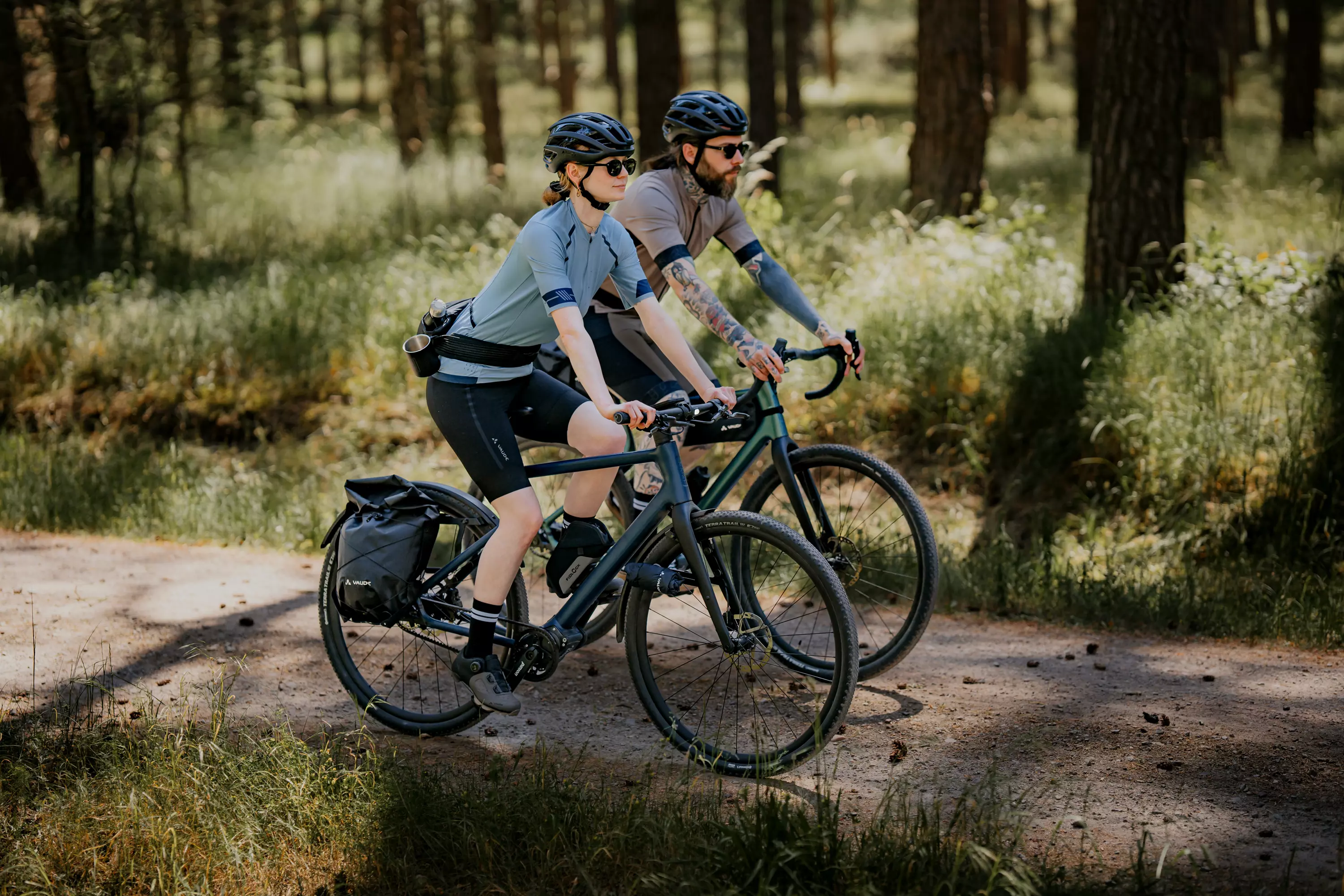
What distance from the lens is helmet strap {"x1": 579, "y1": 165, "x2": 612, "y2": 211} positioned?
4211 mm

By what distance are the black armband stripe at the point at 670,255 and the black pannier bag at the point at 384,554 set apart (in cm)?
130

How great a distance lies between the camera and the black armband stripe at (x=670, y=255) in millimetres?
4957

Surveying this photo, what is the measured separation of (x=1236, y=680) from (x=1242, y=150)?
46.7 ft

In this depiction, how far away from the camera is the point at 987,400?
27.7 feet

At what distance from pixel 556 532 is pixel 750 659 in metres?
0.99

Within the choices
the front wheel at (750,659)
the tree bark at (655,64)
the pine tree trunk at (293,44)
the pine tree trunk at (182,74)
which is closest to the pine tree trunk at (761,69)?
the tree bark at (655,64)

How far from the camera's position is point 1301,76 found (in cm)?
1839

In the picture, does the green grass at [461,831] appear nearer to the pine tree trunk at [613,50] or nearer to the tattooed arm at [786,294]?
the tattooed arm at [786,294]

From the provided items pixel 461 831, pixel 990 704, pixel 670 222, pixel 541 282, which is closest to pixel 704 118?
pixel 670 222

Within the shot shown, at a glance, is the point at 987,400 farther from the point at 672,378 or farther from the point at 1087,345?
the point at 672,378

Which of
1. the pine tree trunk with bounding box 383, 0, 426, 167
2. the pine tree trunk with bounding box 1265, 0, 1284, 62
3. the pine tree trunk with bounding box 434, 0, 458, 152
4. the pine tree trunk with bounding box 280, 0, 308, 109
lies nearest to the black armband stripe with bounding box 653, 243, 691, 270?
the pine tree trunk with bounding box 383, 0, 426, 167

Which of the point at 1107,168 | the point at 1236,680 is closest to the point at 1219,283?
the point at 1107,168

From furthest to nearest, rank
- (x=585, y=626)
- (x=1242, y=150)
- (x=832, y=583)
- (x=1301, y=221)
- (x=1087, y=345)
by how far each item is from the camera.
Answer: (x=1242, y=150)
(x=1301, y=221)
(x=1087, y=345)
(x=585, y=626)
(x=832, y=583)

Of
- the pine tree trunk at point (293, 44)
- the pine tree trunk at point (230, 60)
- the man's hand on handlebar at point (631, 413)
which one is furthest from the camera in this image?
the pine tree trunk at point (293, 44)
